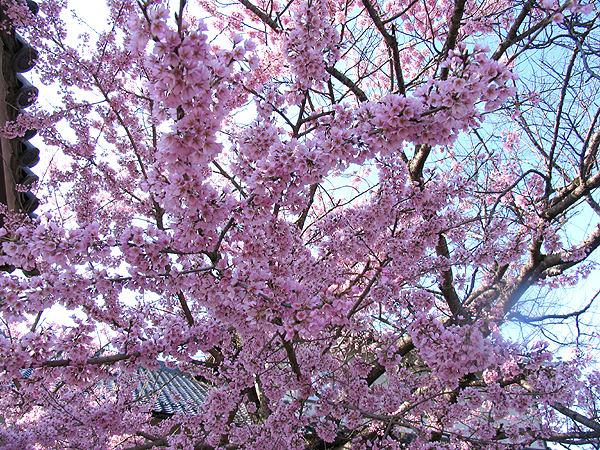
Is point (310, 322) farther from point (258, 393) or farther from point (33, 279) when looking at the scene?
point (258, 393)

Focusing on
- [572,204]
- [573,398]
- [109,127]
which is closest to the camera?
[573,398]

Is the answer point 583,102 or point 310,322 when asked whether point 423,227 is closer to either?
point 310,322

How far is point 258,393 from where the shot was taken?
541cm

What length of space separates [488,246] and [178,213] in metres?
3.98

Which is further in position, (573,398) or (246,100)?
(246,100)

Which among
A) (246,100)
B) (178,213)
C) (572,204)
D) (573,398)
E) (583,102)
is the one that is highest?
(583,102)

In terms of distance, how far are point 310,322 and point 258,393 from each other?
3741 millimetres

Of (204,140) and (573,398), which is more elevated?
(204,140)

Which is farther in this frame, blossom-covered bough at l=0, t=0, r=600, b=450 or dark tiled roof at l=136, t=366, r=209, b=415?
dark tiled roof at l=136, t=366, r=209, b=415

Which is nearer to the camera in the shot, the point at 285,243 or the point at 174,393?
the point at 285,243

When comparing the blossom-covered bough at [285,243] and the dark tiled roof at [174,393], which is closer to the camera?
the blossom-covered bough at [285,243]

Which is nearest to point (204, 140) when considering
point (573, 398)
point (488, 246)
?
point (488, 246)

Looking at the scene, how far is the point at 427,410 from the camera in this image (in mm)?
4895

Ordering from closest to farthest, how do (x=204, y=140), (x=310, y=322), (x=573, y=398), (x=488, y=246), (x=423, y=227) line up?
(x=204, y=140) < (x=310, y=322) < (x=573, y=398) < (x=423, y=227) < (x=488, y=246)
